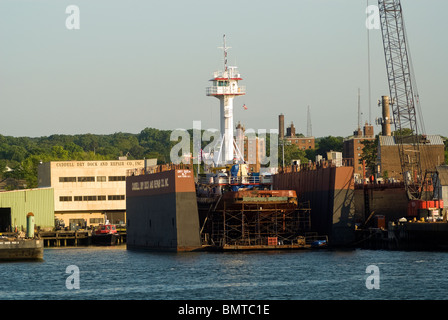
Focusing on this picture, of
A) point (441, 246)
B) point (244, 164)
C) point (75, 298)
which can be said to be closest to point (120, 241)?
point (244, 164)

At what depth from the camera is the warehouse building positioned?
132m

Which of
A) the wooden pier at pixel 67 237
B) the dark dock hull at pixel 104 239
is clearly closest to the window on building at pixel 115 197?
the wooden pier at pixel 67 237

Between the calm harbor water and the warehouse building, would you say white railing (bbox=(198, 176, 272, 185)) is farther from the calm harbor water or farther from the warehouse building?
the warehouse building

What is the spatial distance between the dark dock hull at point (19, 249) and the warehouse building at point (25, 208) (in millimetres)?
38084

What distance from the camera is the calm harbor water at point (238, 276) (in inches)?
2509

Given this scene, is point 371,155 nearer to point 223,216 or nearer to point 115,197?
point 115,197

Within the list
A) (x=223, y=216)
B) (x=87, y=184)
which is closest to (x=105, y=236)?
(x=87, y=184)

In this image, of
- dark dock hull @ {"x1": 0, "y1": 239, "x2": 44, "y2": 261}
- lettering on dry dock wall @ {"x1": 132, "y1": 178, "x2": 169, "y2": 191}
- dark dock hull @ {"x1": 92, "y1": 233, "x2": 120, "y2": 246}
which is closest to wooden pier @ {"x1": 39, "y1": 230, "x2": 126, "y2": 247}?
dark dock hull @ {"x1": 92, "y1": 233, "x2": 120, "y2": 246}

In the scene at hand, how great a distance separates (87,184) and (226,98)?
141 feet

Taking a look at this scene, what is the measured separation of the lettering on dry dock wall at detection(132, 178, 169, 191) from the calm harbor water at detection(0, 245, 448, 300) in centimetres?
824

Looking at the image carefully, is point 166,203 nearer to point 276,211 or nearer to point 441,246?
point 276,211

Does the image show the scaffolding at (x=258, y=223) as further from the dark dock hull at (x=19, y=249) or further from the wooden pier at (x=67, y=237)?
the wooden pier at (x=67, y=237)

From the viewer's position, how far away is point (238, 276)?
72875 mm

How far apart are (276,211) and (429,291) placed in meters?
33.0
